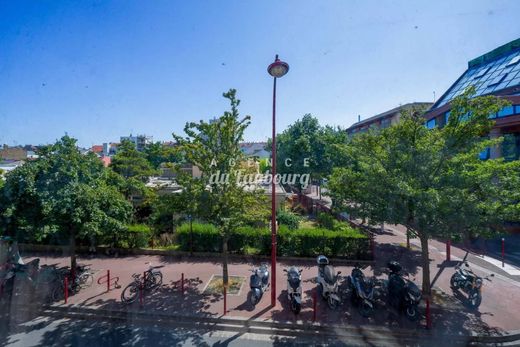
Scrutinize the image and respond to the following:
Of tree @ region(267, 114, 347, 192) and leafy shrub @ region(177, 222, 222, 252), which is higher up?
tree @ region(267, 114, 347, 192)

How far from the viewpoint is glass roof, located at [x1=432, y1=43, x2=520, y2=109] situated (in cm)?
2080

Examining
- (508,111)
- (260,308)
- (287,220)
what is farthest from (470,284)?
(508,111)

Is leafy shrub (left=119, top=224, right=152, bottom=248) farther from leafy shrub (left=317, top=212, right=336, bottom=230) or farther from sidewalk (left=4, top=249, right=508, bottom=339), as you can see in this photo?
leafy shrub (left=317, top=212, right=336, bottom=230)

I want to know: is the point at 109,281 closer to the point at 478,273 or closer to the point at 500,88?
the point at 478,273

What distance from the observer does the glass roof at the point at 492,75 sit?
20.8 metres

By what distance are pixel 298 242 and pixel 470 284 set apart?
6.41 metres

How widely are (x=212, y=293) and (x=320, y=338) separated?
3.99m

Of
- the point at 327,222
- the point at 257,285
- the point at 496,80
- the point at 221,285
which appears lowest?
the point at 221,285

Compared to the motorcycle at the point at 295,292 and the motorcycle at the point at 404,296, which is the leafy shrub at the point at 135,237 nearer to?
the motorcycle at the point at 295,292

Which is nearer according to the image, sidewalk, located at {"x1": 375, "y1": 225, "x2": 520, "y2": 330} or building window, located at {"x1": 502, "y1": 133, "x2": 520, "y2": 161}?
sidewalk, located at {"x1": 375, "y1": 225, "x2": 520, "y2": 330}

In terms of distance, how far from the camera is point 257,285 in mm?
8570

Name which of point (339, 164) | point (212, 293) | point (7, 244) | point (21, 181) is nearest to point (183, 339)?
point (212, 293)

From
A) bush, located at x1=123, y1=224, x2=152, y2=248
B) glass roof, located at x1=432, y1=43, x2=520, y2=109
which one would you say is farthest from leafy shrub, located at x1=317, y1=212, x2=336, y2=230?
glass roof, located at x1=432, y1=43, x2=520, y2=109

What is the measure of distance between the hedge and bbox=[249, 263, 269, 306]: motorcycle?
303 cm
